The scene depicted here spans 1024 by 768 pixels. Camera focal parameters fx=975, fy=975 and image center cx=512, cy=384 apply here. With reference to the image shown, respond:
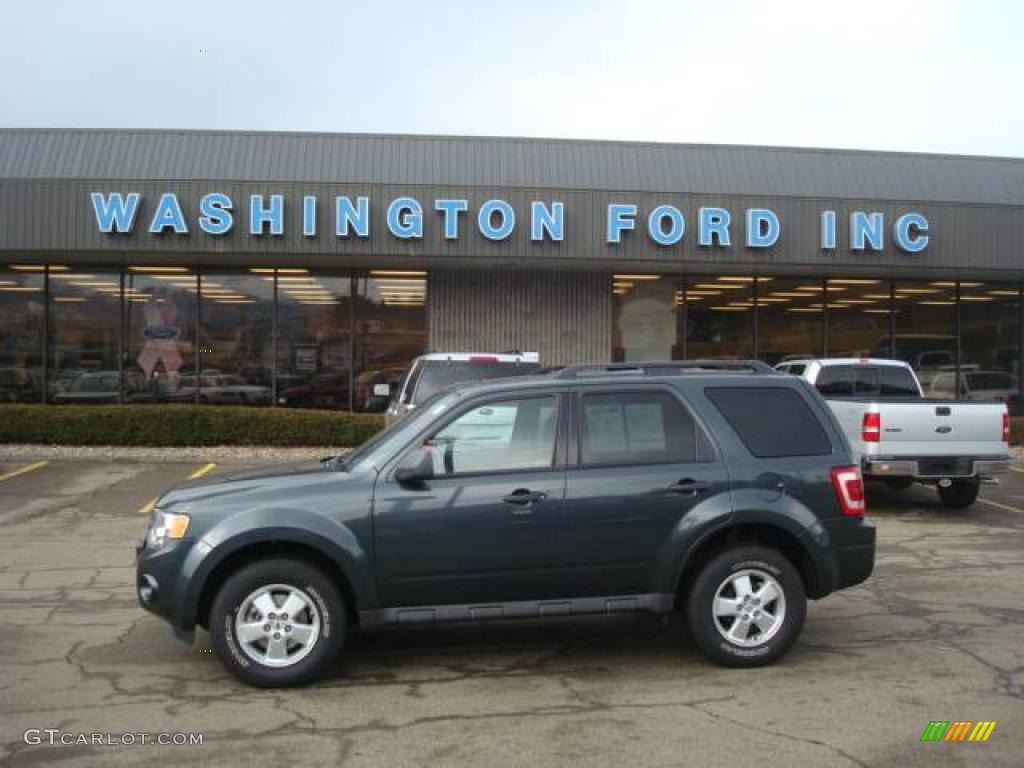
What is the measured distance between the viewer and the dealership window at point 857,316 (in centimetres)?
1961

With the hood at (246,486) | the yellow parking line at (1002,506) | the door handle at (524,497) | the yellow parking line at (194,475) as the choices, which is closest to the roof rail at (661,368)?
the door handle at (524,497)

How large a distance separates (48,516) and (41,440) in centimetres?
582

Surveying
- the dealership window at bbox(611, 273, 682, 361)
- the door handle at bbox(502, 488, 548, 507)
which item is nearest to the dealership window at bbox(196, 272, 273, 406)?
the dealership window at bbox(611, 273, 682, 361)

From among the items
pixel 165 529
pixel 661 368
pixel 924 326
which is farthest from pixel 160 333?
pixel 924 326

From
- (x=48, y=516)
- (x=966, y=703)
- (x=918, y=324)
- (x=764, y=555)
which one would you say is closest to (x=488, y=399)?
(x=764, y=555)

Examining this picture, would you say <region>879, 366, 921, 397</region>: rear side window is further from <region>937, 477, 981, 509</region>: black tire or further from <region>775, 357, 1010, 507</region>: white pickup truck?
<region>775, 357, 1010, 507</region>: white pickup truck

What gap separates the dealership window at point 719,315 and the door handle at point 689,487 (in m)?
13.9

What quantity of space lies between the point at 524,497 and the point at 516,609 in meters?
Answer: 0.62

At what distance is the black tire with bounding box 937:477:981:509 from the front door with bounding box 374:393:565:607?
818 cm

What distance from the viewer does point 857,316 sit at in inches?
778

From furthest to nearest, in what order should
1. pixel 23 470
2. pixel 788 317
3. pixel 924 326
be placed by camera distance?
pixel 924 326 < pixel 788 317 < pixel 23 470

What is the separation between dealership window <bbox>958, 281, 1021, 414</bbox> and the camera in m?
20.1

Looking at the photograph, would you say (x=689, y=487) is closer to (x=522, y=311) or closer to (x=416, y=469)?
(x=416, y=469)

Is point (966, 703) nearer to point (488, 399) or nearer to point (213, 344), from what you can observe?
point (488, 399)
